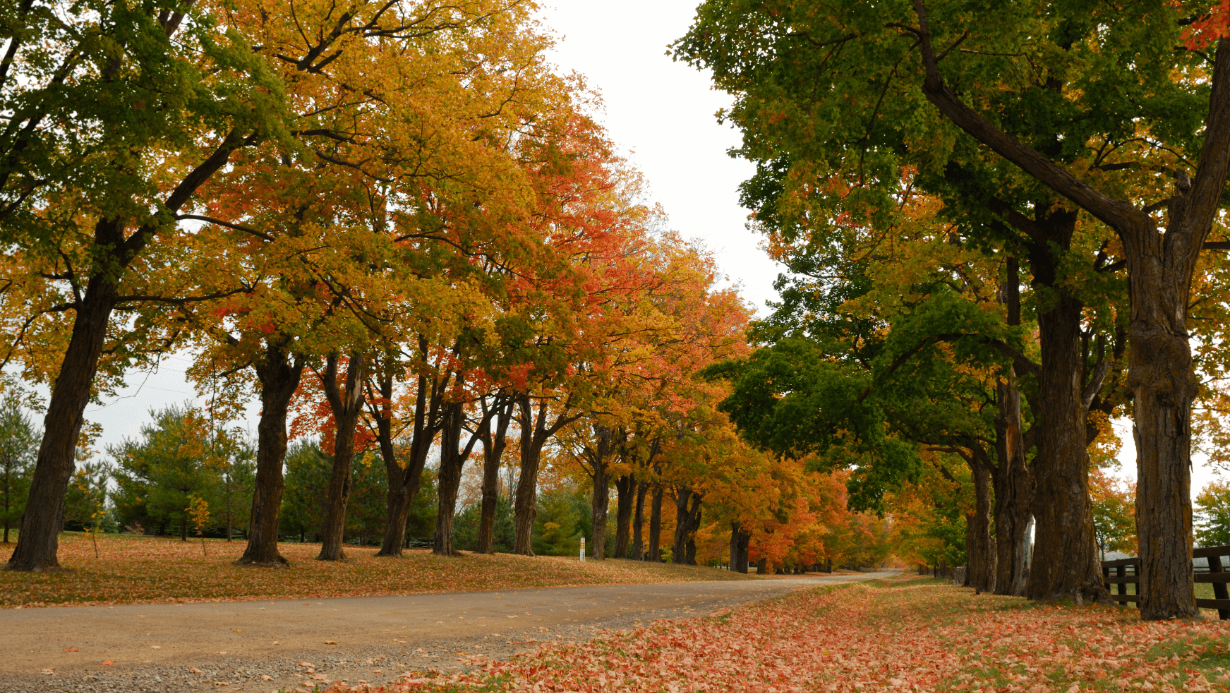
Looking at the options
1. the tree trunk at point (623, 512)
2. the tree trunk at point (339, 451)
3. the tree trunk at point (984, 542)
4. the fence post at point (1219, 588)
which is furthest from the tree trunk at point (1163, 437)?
the tree trunk at point (623, 512)

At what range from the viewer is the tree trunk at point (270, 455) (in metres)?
16.1

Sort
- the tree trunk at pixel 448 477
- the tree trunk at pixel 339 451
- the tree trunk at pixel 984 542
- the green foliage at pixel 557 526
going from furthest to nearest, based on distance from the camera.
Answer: the green foliage at pixel 557 526 → the tree trunk at pixel 984 542 → the tree trunk at pixel 448 477 → the tree trunk at pixel 339 451

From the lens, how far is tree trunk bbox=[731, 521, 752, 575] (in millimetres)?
46875

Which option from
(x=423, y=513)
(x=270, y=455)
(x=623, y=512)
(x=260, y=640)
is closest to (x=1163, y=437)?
(x=260, y=640)

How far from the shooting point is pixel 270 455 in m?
16.3

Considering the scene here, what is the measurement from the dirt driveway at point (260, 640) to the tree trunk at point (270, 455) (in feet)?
18.4

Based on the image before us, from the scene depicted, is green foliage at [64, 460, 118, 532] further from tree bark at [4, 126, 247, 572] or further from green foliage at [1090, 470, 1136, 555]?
green foliage at [1090, 470, 1136, 555]

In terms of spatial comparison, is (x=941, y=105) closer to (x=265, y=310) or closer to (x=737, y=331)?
(x=265, y=310)

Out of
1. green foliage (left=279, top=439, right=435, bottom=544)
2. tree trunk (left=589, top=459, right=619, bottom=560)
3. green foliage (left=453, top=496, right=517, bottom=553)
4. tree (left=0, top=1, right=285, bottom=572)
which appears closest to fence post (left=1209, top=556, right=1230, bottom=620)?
tree (left=0, top=1, right=285, bottom=572)


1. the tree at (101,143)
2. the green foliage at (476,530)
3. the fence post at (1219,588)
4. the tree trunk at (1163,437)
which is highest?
the tree at (101,143)

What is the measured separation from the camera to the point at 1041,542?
13836 millimetres

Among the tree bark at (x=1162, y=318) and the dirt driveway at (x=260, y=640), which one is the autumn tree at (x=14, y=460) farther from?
the tree bark at (x=1162, y=318)

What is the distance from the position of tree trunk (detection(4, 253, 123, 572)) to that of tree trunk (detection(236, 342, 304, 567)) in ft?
11.4

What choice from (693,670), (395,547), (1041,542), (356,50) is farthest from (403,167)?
(1041,542)
